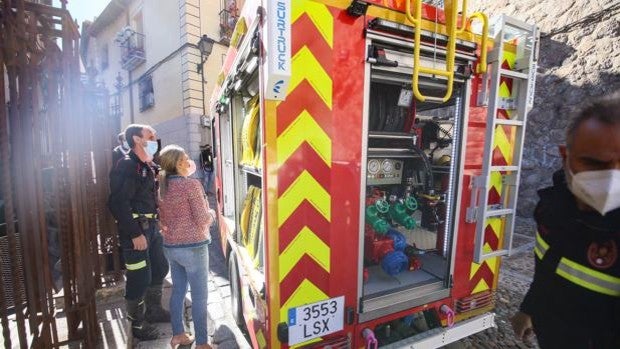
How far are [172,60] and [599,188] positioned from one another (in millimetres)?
12316

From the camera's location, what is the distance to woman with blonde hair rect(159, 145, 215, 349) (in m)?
2.31

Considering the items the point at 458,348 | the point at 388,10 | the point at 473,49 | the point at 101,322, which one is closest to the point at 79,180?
the point at 101,322

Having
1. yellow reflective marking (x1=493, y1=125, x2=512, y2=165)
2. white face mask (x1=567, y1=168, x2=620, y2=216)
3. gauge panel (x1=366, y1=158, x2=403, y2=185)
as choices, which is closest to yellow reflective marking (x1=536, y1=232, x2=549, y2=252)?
white face mask (x1=567, y1=168, x2=620, y2=216)

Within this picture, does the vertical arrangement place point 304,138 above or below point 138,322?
above

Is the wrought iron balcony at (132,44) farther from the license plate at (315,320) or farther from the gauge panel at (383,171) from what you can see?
the license plate at (315,320)

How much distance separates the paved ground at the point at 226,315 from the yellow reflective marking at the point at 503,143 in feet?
3.06

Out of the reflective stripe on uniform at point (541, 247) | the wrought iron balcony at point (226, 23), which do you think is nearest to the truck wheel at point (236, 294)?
the reflective stripe on uniform at point (541, 247)

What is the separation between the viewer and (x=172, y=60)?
10.8 metres

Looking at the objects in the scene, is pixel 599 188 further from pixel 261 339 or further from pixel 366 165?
pixel 261 339

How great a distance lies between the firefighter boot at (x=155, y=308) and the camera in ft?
9.78

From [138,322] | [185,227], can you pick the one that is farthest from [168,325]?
[185,227]

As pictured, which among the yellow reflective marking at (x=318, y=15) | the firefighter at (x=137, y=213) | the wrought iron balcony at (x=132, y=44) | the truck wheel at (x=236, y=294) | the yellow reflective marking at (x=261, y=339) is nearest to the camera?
the yellow reflective marking at (x=318, y=15)

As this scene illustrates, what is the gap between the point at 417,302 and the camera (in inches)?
77.8

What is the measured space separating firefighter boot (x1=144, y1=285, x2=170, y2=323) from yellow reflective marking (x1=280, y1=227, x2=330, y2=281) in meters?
2.20
